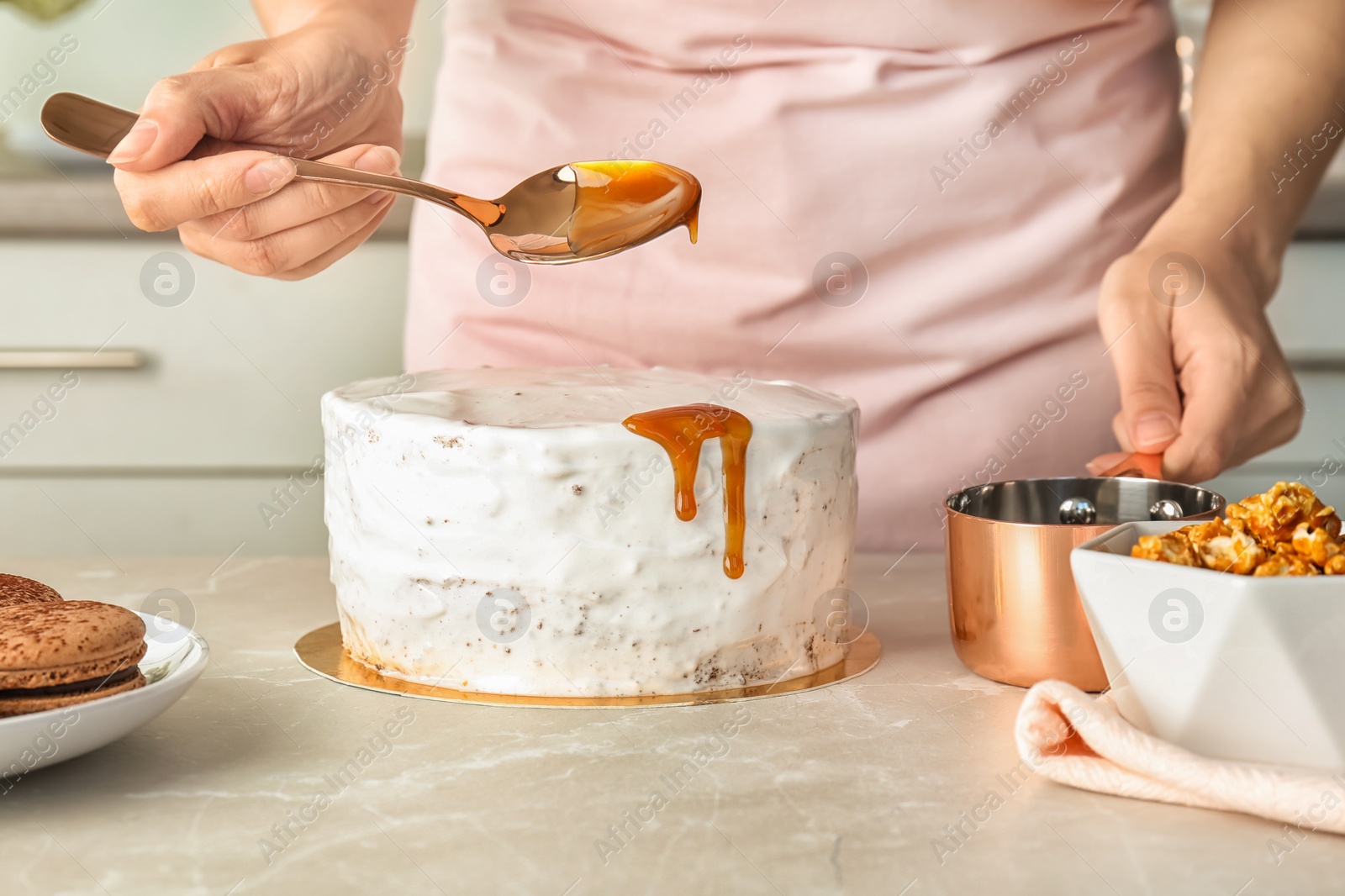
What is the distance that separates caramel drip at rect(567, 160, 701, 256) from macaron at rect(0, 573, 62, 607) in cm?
40

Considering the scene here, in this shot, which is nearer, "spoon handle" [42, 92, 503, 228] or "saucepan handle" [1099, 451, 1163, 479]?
"spoon handle" [42, 92, 503, 228]

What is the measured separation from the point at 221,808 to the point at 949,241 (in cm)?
84

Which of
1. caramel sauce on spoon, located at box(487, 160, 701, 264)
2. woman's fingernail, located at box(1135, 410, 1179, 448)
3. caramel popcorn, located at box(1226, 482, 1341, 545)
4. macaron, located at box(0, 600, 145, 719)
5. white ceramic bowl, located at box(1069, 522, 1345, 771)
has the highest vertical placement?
caramel sauce on spoon, located at box(487, 160, 701, 264)

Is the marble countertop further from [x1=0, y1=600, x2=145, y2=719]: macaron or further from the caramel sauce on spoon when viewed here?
the caramel sauce on spoon

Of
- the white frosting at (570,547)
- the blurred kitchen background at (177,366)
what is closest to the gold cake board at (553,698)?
the white frosting at (570,547)

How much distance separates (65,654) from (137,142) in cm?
35

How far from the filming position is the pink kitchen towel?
588mm

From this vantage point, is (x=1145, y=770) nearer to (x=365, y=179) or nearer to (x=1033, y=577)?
(x=1033, y=577)

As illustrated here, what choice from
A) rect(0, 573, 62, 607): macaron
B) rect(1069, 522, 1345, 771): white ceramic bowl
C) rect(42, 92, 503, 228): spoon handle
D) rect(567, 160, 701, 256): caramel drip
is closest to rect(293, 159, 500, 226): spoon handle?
rect(42, 92, 503, 228): spoon handle

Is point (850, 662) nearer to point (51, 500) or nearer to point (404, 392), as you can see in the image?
point (404, 392)

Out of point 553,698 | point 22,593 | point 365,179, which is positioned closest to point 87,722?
point 22,593

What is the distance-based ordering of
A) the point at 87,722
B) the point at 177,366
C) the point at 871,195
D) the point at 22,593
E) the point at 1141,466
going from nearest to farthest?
the point at 87,722 → the point at 22,593 → the point at 1141,466 → the point at 871,195 → the point at 177,366

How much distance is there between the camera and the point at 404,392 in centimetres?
88

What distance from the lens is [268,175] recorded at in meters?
0.83
